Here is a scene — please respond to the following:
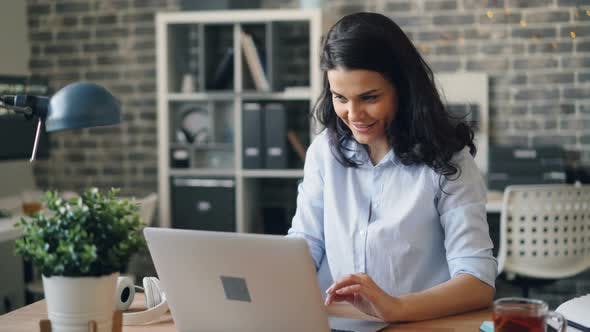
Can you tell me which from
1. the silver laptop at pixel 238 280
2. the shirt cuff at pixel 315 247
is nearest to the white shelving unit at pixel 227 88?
the shirt cuff at pixel 315 247

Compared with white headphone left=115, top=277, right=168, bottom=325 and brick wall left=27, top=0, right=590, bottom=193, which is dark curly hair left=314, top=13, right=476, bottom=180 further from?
brick wall left=27, top=0, right=590, bottom=193

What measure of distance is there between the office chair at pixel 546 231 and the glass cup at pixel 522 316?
6.95ft

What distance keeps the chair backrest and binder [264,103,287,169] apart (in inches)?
47.0

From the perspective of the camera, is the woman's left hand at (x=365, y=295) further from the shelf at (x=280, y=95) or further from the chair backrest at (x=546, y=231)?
the shelf at (x=280, y=95)

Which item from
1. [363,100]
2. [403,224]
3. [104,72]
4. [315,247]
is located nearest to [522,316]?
[403,224]

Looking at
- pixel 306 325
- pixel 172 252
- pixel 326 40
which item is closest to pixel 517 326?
pixel 306 325

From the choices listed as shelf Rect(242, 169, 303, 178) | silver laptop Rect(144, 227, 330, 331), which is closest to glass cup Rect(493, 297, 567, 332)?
silver laptop Rect(144, 227, 330, 331)

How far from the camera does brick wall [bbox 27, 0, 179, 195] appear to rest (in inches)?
175

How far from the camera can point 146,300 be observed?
5.40ft

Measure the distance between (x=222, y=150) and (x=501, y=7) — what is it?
1.64 m

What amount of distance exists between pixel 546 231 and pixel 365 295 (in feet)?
6.79

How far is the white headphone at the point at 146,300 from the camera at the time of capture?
1.55 meters

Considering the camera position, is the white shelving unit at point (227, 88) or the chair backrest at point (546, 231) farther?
the white shelving unit at point (227, 88)

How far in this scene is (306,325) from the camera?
4.31 ft
